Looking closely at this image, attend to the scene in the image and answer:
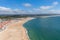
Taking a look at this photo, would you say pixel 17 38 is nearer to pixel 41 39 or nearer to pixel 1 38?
pixel 1 38

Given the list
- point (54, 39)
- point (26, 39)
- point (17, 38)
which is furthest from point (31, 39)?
point (54, 39)

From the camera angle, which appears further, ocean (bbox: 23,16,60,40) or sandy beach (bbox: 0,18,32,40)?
ocean (bbox: 23,16,60,40)

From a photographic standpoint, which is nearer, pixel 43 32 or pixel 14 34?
pixel 14 34

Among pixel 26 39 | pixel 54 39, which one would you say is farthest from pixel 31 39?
pixel 54 39

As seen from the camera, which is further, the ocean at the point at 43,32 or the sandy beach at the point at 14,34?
the ocean at the point at 43,32

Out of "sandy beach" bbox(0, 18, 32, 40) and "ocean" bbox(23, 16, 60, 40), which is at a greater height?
"sandy beach" bbox(0, 18, 32, 40)

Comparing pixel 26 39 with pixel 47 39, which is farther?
pixel 47 39

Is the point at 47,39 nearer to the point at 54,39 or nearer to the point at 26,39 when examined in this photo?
the point at 54,39

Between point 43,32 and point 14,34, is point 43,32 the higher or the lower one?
the lower one

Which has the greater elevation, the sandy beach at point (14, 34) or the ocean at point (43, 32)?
the sandy beach at point (14, 34)
